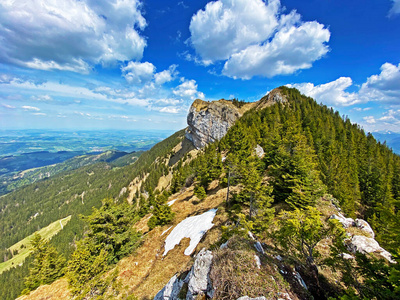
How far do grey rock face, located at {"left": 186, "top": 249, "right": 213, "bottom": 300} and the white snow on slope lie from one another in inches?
514

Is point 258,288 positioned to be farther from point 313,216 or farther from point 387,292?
point 313,216

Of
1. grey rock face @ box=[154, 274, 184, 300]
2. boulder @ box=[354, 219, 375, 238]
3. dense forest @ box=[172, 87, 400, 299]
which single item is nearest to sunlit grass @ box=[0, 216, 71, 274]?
dense forest @ box=[172, 87, 400, 299]

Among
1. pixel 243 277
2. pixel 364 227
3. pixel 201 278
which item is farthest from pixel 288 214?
pixel 364 227

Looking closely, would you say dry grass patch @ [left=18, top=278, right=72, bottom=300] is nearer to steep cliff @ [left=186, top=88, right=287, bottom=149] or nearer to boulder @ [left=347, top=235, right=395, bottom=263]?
boulder @ [left=347, top=235, right=395, bottom=263]

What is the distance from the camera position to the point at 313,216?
410 inches

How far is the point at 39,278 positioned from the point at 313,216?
35.7 meters

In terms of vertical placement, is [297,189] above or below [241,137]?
below

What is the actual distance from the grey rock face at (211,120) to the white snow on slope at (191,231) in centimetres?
7608

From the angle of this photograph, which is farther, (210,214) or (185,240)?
(210,214)

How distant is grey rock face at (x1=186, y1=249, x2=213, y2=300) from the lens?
775cm

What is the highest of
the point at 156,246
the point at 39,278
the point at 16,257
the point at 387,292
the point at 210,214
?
the point at 387,292

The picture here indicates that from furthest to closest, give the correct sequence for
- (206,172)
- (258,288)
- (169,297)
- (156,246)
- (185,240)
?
1. (206,172)
2. (156,246)
3. (185,240)
4. (169,297)
5. (258,288)

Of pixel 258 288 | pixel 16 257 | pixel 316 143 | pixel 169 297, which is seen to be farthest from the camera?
pixel 16 257

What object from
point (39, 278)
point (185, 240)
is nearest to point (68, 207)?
point (39, 278)
